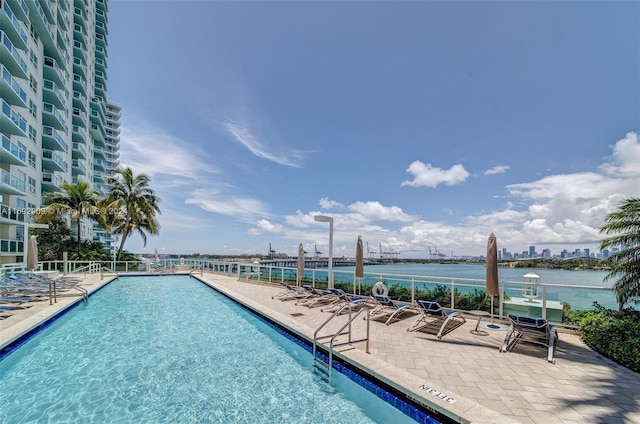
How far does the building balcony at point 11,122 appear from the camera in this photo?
60.6 ft

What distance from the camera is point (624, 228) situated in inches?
217

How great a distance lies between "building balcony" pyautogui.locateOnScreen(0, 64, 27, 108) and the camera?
1806 centimetres

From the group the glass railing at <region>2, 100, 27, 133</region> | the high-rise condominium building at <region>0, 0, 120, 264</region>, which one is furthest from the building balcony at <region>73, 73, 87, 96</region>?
the glass railing at <region>2, 100, 27, 133</region>

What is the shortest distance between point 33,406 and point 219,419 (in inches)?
102

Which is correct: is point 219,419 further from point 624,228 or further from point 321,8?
point 321,8

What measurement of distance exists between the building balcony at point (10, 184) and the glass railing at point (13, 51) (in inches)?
304

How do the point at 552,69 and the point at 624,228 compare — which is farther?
the point at 552,69

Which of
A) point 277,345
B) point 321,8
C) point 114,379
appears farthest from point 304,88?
point 114,379

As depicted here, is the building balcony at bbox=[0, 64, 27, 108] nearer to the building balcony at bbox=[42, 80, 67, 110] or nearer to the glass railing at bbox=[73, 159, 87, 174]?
the building balcony at bbox=[42, 80, 67, 110]

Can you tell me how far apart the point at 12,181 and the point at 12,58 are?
26.1 feet

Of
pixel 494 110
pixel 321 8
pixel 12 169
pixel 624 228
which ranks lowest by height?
pixel 624 228

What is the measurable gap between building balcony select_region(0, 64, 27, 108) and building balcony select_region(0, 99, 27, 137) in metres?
0.69

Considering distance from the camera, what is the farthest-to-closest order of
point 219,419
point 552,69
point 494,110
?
point 494,110 → point 552,69 → point 219,419

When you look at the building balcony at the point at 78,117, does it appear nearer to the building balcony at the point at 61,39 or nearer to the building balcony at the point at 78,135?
the building balcony at the point at 78,135
